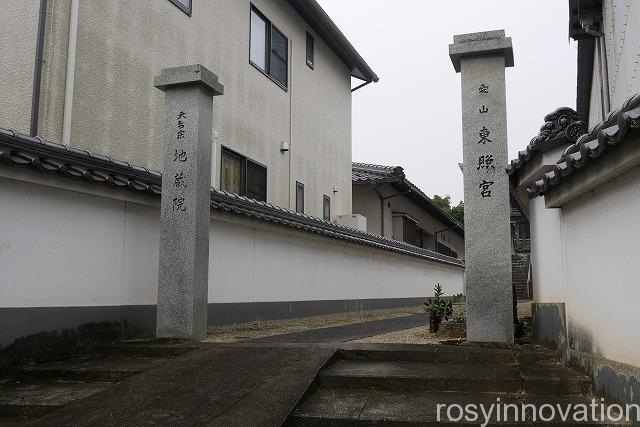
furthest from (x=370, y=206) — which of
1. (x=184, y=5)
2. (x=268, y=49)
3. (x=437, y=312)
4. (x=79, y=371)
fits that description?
(x=79, y=371)

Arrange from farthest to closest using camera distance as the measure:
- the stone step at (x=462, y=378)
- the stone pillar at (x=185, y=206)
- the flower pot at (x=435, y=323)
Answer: the flower pot at (x=435, y=323)
the stone pillar at (x=185, y=206)
the stone step at (x=462, y=378)

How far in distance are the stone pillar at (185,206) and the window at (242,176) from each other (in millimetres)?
4975

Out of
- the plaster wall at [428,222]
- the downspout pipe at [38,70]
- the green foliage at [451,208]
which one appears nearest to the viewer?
the downspout pipe at [38,70]

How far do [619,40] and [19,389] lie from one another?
36.6ft

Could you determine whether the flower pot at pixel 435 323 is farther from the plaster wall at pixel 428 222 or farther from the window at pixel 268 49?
the plaster wall at pixel 428 222

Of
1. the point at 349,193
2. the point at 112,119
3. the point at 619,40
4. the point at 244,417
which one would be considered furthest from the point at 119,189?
the point at 349,193

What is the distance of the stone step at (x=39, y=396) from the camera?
521 centimetres

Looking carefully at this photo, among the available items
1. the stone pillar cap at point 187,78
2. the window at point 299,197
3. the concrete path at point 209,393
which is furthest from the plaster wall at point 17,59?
the window at point 299,197

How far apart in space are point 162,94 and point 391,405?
864 cm

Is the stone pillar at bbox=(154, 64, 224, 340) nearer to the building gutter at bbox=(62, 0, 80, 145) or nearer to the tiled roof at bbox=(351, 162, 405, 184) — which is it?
the building gutter at bbox=(62, 0, 80, 145)

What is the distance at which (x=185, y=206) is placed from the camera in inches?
314

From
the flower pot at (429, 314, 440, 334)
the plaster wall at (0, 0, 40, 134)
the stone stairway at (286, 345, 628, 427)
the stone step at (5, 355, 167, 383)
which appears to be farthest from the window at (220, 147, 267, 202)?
the stone stairway at (286, 345, 628, 427)

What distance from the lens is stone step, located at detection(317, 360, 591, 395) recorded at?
200 inches

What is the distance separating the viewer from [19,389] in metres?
5.87
